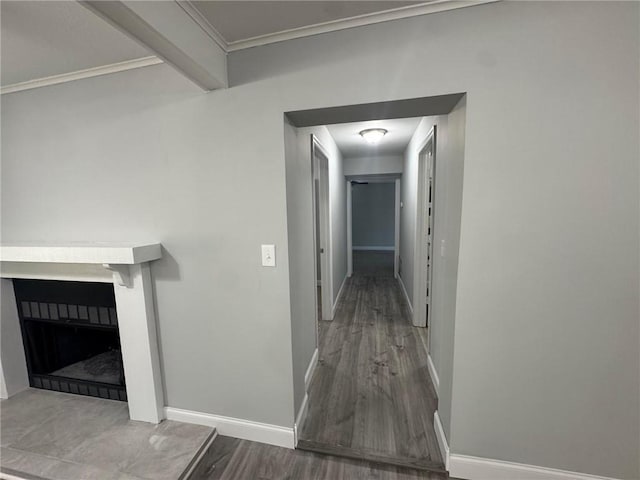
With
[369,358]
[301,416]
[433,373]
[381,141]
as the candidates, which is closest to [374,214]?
[381,141]

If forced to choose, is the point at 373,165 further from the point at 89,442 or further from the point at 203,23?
the point at 89,442

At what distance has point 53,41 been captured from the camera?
1.37m

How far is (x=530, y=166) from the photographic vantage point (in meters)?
1.19

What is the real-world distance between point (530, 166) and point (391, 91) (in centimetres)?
74

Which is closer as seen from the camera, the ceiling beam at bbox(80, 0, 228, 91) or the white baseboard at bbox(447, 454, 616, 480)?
the ceiling beam at bbox(80, 0, 228, 91)

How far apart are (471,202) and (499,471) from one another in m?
1.43

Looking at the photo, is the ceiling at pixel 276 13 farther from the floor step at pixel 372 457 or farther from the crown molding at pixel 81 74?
the floor step at pixel 372 457

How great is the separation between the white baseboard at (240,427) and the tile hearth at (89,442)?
0.15 ft

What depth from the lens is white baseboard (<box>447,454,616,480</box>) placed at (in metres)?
1.31

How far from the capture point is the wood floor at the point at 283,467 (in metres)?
1.43

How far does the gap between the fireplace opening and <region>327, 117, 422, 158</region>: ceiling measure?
8.58 feet

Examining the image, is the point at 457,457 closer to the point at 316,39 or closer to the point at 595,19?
the point at 595,19

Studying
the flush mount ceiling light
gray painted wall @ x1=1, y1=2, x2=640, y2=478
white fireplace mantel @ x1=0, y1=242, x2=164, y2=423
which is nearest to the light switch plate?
gray painted wall @ x1=1, y1=2, x2=640, y2=478

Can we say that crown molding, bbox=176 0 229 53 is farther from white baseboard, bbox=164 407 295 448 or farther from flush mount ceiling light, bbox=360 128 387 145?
white baseboard, bbox=164 407 295 448
